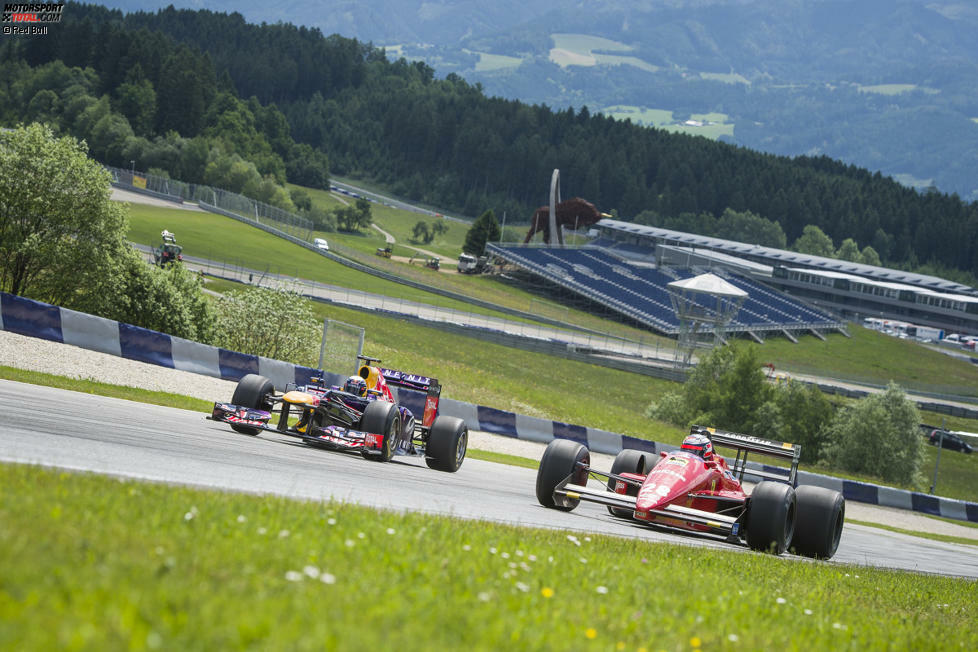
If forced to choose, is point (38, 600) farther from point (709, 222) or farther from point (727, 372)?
point (709, 222)

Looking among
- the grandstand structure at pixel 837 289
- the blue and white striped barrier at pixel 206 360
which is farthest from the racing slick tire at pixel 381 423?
the grandstand structure at pixel 837 289

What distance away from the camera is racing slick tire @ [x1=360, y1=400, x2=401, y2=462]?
16938mm

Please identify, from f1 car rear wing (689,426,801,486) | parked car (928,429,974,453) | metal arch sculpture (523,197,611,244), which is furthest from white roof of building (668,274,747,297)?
f1 car rear wing (689,426,801,486)

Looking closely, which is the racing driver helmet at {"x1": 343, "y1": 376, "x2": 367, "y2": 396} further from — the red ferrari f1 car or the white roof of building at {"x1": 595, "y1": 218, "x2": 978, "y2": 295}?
the white roof of building at {"x1": 595, "y1": 218, "x2": 978, "y2": 295}

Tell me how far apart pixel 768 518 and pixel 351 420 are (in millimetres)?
7694

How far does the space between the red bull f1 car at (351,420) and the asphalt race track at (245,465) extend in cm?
27

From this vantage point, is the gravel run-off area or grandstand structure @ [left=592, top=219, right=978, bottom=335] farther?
grandstand structure @ [left=592, top=219, right=978, bottom=335]

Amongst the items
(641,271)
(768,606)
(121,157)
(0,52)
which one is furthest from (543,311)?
(0,52)

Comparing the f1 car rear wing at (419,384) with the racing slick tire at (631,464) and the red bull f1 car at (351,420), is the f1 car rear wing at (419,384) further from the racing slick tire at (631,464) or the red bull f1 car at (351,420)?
the racing slick tire at (631,464)

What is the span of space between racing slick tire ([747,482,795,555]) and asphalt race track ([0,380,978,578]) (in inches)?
17.9

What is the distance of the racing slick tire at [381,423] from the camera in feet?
55.6

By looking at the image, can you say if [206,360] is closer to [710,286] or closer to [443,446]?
[443,446]

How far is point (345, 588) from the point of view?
229 inches

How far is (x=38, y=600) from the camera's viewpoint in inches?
181
